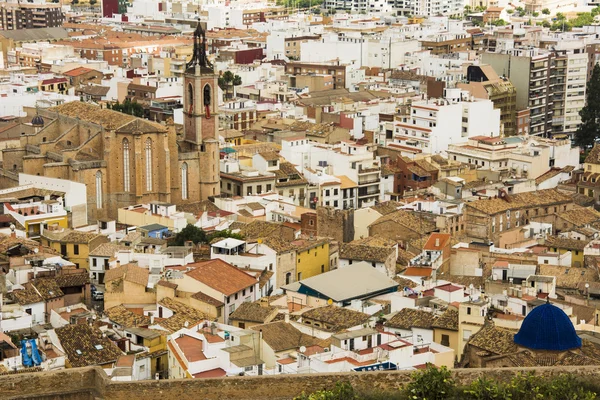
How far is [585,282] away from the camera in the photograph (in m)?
31.5

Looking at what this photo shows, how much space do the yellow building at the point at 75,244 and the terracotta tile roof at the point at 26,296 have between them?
4.82 metres

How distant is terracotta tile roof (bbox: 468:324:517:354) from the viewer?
79.0ft

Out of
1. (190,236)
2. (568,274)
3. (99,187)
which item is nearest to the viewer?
(568,274)

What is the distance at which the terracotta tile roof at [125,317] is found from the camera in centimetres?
2783

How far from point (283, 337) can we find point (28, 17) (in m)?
86.8

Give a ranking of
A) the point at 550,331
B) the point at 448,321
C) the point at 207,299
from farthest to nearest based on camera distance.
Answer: the point at 207,299, the point at 448,321, the point at 550,331

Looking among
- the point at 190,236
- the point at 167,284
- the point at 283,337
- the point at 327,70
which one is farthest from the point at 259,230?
the point at 327,70

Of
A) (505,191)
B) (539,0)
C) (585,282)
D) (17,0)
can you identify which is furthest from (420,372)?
(539,0)

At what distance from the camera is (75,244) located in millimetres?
35188

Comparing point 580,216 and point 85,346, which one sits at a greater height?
point 85,346

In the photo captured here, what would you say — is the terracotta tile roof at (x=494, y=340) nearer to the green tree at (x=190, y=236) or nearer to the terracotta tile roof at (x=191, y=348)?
the terracotta tile roof at (x=191, y=348)

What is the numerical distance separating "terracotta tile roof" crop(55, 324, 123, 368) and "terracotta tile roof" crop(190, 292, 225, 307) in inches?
120

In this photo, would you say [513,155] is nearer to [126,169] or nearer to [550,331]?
[126,169]

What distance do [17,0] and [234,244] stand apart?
9351 cm
